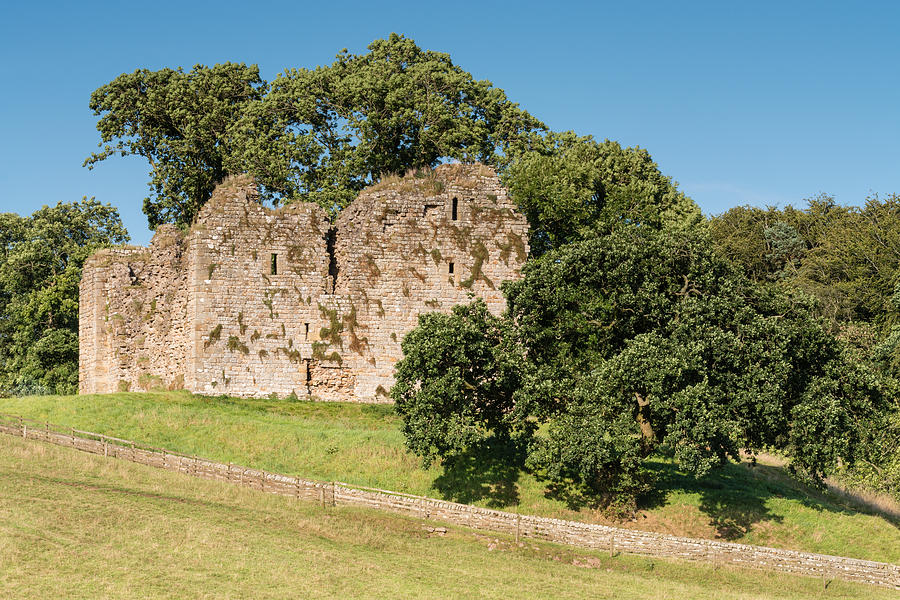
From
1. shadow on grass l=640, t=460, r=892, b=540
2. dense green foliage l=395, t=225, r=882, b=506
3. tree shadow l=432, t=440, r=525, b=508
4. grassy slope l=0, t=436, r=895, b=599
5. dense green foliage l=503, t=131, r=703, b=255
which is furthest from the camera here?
dense green foliage l=503, t=131, r=703, b=255

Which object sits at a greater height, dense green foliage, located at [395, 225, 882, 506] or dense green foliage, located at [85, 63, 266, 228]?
dense green foliage, located at [85, 63, 266, 228]

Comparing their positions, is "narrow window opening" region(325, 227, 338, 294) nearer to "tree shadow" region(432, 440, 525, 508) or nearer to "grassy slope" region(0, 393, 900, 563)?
"grassy slope" region(0, 393, 900, 563)

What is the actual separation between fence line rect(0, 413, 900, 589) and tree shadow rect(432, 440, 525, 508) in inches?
91.5

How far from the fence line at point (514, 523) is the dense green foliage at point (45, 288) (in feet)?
79.6

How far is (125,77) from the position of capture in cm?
5928

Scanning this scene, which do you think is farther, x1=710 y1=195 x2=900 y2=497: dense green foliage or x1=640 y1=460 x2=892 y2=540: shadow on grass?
x1=710 y1=195 x2=900 y2=497: dense green foliage

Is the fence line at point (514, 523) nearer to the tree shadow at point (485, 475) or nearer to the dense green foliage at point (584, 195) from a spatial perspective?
the tree shadow at point (485, 475)

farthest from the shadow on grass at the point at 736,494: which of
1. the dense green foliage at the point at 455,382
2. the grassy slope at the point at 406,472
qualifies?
the dense green foliage at the point at 455,382

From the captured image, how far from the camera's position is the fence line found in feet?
92.9

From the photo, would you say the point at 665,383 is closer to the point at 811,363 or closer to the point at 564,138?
the point at 811,363

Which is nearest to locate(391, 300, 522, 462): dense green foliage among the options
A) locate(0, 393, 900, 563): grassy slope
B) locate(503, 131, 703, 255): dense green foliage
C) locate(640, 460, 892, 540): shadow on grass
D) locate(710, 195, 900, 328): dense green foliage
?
locate(0, 393, 900, 563): grassy slope

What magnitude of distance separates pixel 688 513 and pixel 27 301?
4727 cm

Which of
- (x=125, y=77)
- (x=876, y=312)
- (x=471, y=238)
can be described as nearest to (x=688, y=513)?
(x=471, y=238)

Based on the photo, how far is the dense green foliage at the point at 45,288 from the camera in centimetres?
5841
